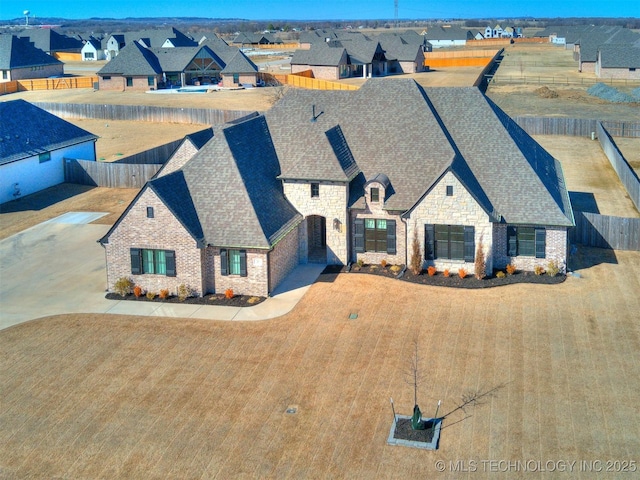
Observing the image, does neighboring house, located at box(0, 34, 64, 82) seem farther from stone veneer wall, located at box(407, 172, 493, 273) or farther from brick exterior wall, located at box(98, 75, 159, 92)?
stone veneer wall, located at box(407, 172, 493, 273)

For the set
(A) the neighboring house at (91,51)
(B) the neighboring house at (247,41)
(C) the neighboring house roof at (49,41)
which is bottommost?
(A) the neighboring house at (91,51)

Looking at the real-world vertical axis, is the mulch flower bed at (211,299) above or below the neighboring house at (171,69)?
below

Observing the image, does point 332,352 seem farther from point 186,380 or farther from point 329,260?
point 329,260

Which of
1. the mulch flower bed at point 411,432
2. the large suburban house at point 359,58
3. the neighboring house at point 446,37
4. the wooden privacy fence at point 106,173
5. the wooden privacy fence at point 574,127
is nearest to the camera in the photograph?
the mulch flower bed at point 411,432

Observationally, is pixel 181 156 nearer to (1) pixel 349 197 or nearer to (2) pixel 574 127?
(1) pixel 349 197

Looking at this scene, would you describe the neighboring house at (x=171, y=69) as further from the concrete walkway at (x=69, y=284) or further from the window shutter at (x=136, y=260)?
the window shutter at (x=136, y=260)

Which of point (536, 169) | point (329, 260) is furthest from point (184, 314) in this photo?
point (536, 169)

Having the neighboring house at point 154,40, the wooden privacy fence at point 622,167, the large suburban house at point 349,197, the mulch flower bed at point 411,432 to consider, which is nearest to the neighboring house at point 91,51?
the neighboring house at point 154,40

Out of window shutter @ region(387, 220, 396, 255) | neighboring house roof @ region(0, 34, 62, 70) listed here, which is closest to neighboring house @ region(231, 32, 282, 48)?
neighboring house roof @ region(0, 34, 62, 70)
